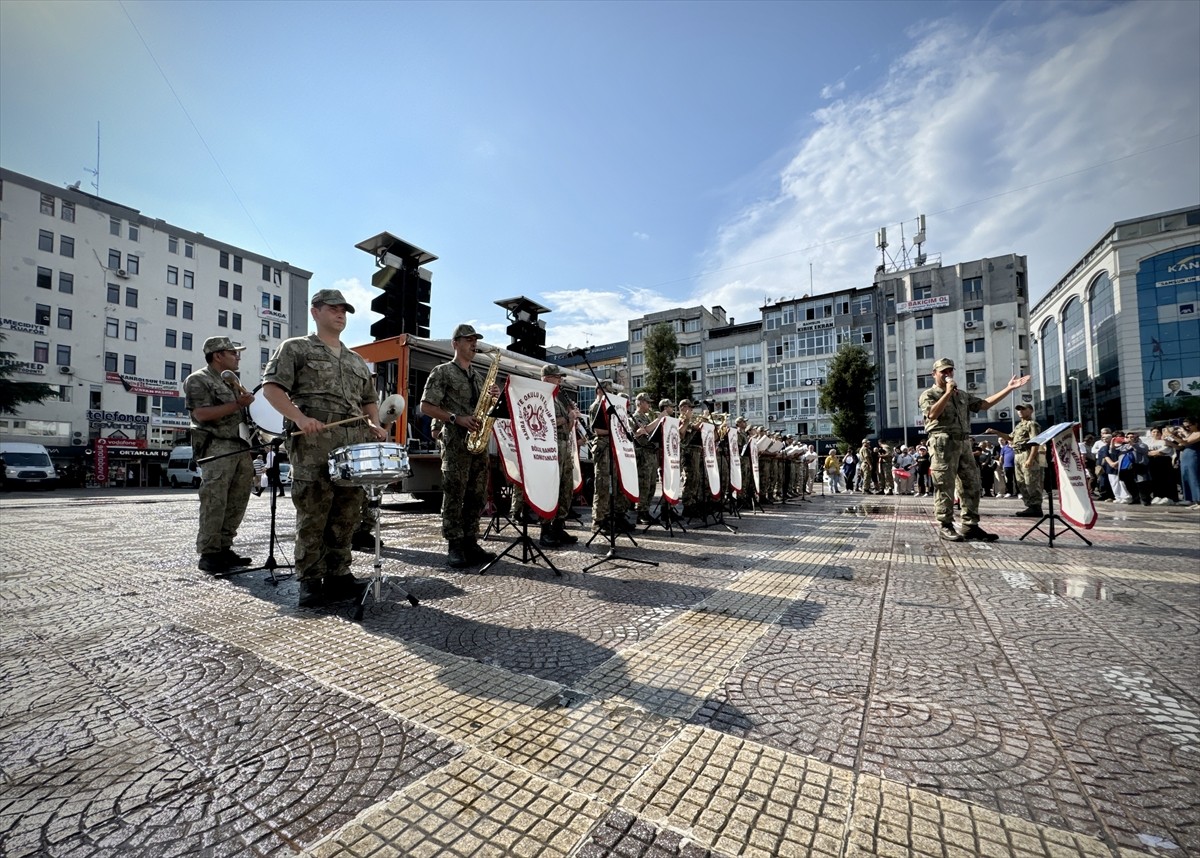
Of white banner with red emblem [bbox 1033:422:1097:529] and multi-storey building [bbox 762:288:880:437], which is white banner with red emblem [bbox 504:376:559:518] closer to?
white banner with red emblem [bbox 1033:422:1097:529]

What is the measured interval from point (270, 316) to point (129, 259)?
34.9 feet

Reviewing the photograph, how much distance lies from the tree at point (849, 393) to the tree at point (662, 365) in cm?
1408

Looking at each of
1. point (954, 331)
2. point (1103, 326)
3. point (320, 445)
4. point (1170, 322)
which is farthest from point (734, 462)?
point (1103, 326)

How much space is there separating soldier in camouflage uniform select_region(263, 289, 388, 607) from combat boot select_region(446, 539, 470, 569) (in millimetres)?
1092

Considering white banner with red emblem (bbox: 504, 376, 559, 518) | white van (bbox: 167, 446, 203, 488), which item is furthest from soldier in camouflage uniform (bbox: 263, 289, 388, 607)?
white van (bbox: 167, 446, 203, 488)

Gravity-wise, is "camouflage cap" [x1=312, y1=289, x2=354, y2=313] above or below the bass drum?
above

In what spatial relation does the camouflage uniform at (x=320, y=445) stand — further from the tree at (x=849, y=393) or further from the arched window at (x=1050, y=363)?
the arched window at (x=1050, y=363)

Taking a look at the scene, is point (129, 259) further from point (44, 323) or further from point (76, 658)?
point (76, 658)

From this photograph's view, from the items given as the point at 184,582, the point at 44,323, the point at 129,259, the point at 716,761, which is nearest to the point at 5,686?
the point at 184,582

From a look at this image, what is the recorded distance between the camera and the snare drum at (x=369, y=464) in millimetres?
3270

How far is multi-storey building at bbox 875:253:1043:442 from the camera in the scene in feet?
147

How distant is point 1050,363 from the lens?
54.4 meters

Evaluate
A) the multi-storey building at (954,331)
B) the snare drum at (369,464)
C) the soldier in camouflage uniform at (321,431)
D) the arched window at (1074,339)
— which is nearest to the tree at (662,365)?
the multi-storey building at (954,331)

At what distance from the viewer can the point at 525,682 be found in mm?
2318
